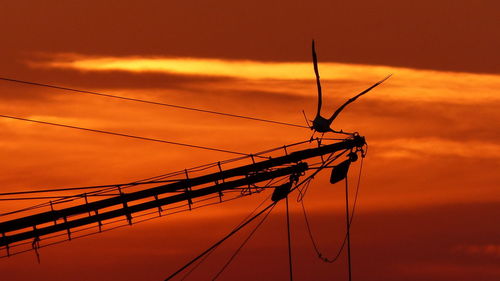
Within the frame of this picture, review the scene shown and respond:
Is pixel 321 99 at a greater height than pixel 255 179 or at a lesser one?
greater

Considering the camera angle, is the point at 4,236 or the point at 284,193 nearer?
the point at 284,193

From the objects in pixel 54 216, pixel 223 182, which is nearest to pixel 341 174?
pixel 223 182

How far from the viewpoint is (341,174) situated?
144 feet

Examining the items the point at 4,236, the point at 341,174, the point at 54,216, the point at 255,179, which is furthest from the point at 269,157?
the point at 4,236

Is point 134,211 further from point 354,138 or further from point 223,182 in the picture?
point 354,138

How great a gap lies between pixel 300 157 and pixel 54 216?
14.2 m

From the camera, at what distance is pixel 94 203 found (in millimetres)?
44688

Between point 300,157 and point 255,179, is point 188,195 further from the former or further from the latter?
point 300,157

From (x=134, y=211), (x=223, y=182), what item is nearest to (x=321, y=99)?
(x=223, y=182)

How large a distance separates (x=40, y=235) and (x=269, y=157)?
13.9m

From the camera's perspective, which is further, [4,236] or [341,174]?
[4,236]

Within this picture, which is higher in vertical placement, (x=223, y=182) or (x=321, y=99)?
(x=321, y=99)

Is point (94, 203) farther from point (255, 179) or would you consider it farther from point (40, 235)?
point (255, 179)

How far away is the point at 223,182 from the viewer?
147 feet
